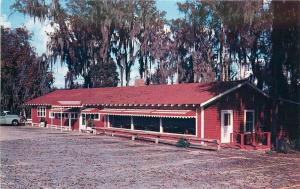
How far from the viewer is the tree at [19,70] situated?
168 ft

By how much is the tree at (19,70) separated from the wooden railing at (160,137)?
22.6m

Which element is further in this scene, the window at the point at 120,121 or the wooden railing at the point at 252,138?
the window at the point at 120,121

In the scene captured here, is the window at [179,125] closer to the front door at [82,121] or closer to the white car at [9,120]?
the front door at [82,121]

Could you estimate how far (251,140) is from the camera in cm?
2612

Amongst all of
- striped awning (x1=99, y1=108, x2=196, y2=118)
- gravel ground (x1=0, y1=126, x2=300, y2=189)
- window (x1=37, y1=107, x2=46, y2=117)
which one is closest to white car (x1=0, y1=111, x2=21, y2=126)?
window (x1=37, y1=107, x2=46, y2=117)

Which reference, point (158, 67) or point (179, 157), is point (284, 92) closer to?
point (179, 157)

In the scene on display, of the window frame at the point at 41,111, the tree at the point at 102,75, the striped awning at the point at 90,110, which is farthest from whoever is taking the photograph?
the tree at the point at 102,75

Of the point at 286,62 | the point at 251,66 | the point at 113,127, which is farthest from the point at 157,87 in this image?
the point at 251,66

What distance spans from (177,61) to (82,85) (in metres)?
13.8

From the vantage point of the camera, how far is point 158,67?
5859 cm

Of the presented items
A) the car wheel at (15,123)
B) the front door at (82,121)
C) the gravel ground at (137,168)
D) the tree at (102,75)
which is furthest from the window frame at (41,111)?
the gravel ground at (137,168)

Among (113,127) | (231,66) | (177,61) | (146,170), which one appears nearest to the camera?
(146,170)

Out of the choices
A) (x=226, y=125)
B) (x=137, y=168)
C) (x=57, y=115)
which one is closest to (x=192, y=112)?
(x=226, y=125)

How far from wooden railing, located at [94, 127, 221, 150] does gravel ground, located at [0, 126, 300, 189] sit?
1.50 m
